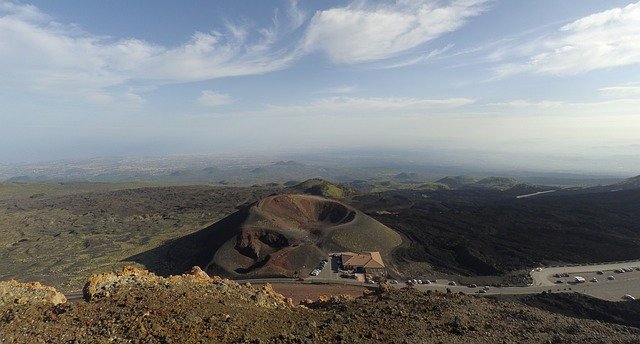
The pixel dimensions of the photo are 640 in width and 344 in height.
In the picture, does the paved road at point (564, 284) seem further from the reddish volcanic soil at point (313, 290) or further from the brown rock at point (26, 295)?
the brown rock at point (26, 295)

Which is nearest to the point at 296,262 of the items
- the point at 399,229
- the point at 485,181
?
the point at 399,229

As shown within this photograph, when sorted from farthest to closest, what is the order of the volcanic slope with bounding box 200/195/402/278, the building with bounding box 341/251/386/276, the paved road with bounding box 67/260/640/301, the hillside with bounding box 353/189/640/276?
1. the hillside with bounding box 353/189/640/276
2. the volcanic slope with bounding box 200/195/402/278
3. the building with bounding box 341/251/386/276
4. the paved road with bounding box 67/260/640/301

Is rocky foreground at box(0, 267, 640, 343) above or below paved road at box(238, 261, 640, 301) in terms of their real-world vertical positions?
above

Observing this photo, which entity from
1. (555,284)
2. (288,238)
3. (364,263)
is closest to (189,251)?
(288,238)

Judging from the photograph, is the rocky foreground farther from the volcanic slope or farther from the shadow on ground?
the shadow on ground

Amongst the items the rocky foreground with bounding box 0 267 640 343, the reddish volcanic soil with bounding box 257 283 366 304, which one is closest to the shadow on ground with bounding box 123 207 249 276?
the reddish volcanic soil with bounding box 257 283 366 304

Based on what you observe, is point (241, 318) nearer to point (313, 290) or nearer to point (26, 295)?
point (26, 295)
